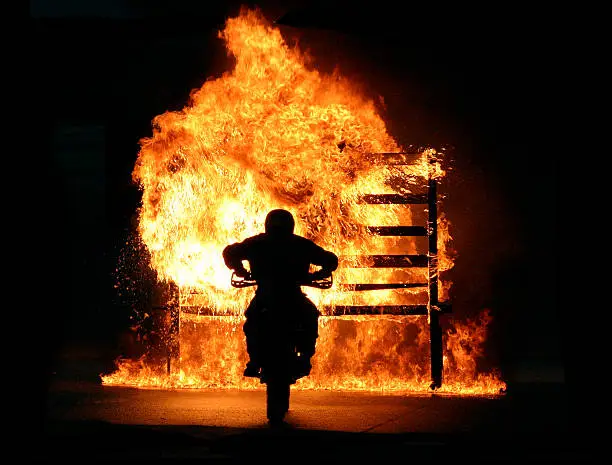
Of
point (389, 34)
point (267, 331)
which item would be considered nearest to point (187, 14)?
point (389, 34)

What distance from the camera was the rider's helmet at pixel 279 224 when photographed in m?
9.98

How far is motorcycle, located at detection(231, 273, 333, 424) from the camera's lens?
375 inches

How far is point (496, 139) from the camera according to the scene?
43.5 ft

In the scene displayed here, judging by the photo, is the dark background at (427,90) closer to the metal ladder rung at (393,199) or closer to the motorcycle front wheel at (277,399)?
the metal ladder rung at (393,199)

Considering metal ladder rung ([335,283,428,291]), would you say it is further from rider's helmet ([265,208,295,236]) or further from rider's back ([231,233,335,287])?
rider's helmet ([265,208,295,236])

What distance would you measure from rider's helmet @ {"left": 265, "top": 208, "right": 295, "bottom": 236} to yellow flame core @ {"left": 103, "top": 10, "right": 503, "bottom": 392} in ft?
9.39

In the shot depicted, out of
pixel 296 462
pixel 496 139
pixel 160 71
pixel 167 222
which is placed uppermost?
pixel 160 71

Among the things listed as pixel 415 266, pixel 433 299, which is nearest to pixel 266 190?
pixel 415 266

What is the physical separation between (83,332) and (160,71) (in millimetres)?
10221

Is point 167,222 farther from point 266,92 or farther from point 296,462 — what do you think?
point 296,462

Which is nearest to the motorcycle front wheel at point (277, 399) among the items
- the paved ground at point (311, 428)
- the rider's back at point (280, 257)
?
the paved ground at point (311, 428)

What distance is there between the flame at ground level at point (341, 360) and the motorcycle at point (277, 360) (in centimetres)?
301

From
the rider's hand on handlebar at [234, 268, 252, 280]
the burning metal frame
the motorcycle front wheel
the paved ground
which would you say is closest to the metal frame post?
the burning metal frame

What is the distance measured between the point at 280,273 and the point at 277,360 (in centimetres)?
76
